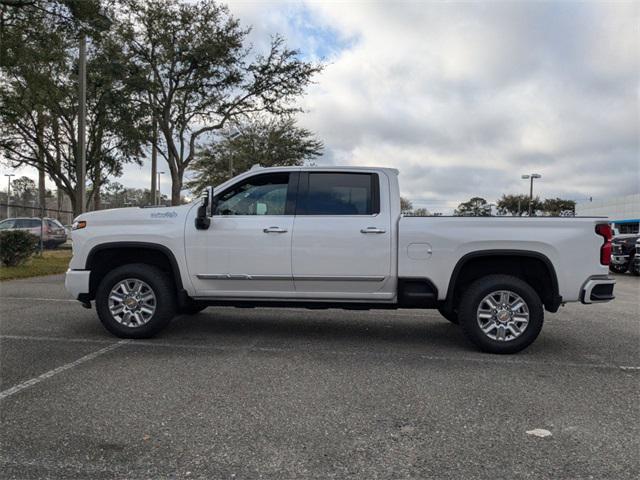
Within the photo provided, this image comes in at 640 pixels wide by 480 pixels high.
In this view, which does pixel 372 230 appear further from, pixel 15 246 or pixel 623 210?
pixel 623 210

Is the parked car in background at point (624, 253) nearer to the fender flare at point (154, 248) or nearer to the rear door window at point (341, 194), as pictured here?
the rear door window at point (341, 194)

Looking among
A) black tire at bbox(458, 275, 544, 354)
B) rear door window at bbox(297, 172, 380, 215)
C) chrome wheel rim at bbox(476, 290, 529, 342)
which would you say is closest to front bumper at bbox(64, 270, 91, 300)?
rear door window at bbox(297, 172, 380, 215)

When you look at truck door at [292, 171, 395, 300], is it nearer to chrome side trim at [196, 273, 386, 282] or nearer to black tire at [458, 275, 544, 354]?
chrome side trim at [196, 273, 386, 282]

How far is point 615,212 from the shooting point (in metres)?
58.0

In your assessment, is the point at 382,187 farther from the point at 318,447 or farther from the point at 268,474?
the point at 268,474

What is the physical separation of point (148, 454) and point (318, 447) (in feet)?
3.36

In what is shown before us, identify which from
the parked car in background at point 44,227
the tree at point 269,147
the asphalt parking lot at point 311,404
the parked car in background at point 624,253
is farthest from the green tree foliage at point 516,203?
the asphalt parking lot at point 311,404

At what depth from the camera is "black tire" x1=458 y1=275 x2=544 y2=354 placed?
5312mm

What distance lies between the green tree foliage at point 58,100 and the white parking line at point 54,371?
996 centimetres

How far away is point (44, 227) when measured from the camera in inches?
808

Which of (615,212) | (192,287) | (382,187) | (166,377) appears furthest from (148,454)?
(615,212)

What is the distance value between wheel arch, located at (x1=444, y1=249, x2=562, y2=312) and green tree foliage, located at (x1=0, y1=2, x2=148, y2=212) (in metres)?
11.5

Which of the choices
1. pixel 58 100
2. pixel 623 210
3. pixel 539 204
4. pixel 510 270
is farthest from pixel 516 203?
pixel 510 270

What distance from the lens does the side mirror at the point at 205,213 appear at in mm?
5668
